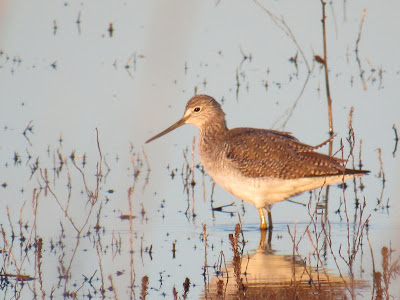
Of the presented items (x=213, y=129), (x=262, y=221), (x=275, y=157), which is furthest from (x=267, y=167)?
(x=213, y=129)

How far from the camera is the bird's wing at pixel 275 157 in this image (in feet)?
25.4

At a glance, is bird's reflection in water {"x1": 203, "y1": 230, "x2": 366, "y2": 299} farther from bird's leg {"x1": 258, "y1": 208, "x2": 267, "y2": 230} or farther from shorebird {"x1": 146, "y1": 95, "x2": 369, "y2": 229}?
shorebird {"x1": 146, "y1": 95, "x2": 369, "y2": 229}

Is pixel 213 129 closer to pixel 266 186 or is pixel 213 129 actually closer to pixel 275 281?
pixel 266 186

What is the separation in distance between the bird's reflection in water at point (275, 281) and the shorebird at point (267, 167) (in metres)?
0.49

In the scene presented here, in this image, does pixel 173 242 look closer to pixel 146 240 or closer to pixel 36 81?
pixel 146 240

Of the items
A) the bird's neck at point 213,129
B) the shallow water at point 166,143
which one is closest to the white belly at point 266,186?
the shallow water at point 166,143

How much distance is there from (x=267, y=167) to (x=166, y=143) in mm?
4356

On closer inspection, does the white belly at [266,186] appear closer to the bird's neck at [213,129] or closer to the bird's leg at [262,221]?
the bird's leg at [262,221]

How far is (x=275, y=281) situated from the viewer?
6.45 metres

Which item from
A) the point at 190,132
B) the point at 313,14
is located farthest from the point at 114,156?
the point at 313,14

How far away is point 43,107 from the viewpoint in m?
11.3

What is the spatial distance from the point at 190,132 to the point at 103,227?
10.5 ft

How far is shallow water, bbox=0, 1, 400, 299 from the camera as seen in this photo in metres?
5.98

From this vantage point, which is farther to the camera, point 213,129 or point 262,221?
point 213,129
